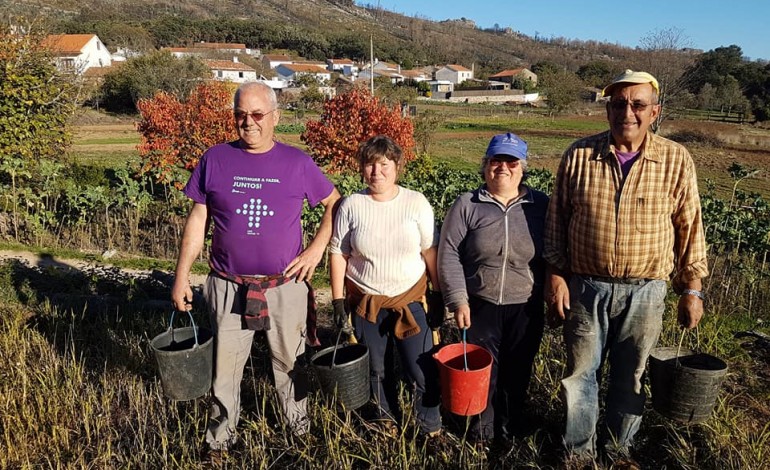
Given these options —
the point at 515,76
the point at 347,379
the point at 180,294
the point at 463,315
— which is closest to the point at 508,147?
the point at 463,315

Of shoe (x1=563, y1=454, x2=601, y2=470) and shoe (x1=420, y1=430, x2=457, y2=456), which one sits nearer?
shoe (x1=563, y1=454, x2=601, y2=470)

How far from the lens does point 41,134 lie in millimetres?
11023

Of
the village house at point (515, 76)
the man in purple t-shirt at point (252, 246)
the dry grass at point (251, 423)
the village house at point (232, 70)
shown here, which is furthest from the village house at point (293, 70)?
the man in purple t-shirt at point (252, 246)

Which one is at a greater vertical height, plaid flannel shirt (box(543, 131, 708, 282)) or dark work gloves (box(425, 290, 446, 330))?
plaid flannel shirt (box(543, 131, 708, 282))

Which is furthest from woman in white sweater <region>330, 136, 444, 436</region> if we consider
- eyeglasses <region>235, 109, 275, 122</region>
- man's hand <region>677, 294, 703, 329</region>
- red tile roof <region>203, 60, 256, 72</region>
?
red tile roof <region>203, 60, 256, 72</region>

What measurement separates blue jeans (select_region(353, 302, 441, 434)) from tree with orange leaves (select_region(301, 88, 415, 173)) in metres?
10.3

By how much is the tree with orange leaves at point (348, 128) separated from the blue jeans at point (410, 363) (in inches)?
407

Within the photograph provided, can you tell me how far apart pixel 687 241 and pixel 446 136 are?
112 feet

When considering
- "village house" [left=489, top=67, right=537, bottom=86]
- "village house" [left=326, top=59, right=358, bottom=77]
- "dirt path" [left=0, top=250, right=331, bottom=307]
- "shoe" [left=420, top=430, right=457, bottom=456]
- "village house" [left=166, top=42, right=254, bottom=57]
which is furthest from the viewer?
"village house" [left=326, top=59, right=358, bottom=77]

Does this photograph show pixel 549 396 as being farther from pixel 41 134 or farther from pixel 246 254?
pixel 41 134

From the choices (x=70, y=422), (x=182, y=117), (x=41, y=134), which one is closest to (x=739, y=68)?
(x=182, y=117)

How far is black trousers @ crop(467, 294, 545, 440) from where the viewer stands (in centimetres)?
288

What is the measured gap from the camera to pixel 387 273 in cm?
287

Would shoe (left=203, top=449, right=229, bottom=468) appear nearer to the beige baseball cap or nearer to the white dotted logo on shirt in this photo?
the white dotted logo on shirt
